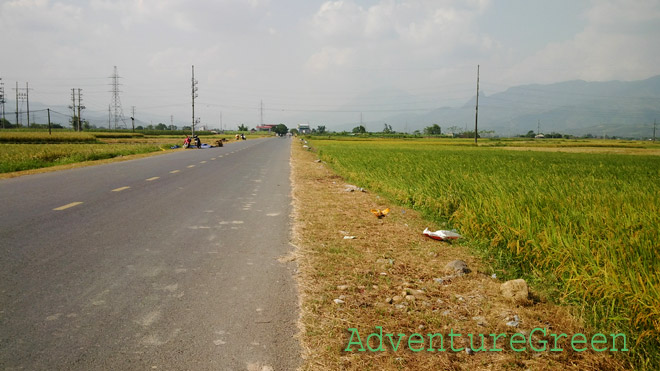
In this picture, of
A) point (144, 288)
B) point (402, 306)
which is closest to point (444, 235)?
point (402, 306)

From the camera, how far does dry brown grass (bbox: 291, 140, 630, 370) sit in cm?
277

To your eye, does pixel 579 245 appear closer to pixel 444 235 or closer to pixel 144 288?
pixel 444 235

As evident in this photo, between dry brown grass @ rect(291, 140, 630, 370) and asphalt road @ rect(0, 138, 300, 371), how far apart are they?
26 centimetres

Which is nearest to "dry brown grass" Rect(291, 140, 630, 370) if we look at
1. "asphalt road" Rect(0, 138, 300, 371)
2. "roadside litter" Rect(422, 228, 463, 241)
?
"roadside litter" Rect(422, 228, 463, 241)

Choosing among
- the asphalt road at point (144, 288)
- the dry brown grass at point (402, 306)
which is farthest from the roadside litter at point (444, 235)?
the asphalt road at point (144, 288)

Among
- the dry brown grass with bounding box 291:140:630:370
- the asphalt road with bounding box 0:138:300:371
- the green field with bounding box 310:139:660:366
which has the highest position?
the green field with bounding box 310:139:660:366

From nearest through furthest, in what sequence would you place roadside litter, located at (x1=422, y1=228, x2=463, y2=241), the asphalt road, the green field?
the asphalt road < the green field < roadside litter, located at (x1=422, y1=228, x2=463, y2=241)

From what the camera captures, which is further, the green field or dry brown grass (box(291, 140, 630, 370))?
the green field

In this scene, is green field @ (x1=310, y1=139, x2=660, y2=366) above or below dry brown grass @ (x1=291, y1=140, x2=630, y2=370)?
above

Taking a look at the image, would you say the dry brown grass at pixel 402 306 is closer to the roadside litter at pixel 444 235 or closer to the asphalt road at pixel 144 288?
the roadside litter at pixel 444 235

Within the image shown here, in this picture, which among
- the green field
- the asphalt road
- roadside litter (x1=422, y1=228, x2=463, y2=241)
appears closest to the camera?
the asphalt road

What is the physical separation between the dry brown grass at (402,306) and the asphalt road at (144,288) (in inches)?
10.2

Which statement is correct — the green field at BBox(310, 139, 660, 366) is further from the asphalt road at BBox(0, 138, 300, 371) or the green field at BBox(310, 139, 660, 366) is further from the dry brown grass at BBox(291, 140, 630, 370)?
the asphalt road at BBox(0, 138, 300, 371)

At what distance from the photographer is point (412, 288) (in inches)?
165
